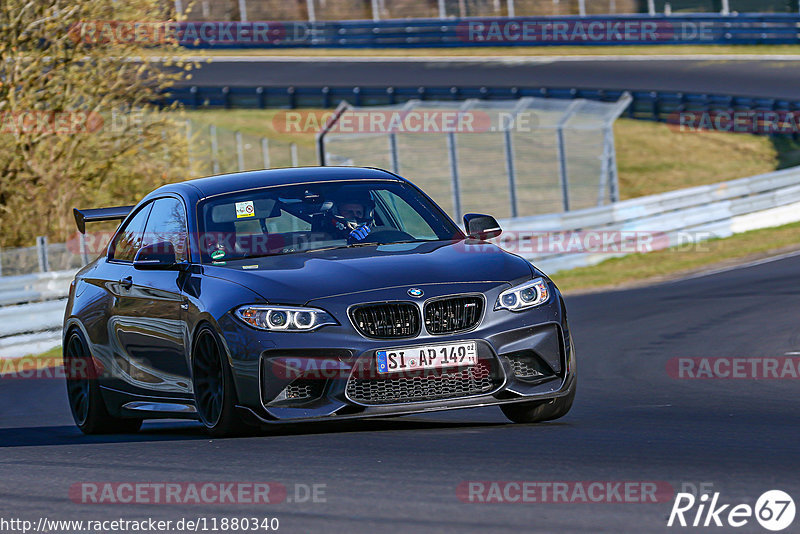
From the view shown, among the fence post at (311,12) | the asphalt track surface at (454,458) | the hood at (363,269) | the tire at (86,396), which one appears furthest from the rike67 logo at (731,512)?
the fence post at (311,12)

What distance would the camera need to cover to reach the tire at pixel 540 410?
7.74 meters

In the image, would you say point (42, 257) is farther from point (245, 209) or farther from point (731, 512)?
point (731, 512)

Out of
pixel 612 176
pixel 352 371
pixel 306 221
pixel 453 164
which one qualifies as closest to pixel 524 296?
pixel 352 371

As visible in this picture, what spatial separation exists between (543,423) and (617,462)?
1644 mm

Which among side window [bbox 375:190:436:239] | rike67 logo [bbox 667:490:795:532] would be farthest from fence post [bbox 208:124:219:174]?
rike67 logo [bbox 667:490:795:532]

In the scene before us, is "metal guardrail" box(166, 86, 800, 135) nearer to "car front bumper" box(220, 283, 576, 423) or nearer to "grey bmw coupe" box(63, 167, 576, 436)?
"grey bmw coupe" box(63, 167, 576, 436)

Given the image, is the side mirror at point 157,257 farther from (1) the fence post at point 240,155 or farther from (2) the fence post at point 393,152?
(1) the fence post at point 240,155

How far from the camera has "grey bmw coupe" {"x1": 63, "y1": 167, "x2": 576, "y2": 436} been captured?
278 inches

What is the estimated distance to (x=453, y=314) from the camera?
23.6 ft

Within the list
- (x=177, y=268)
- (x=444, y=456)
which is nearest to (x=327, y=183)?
(x=177, y=268)

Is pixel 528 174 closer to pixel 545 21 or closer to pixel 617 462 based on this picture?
pixel 545 21

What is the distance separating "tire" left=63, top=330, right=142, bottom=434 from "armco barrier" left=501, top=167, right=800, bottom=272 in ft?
37.0

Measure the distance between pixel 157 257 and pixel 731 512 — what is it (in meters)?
4.43

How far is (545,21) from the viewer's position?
44.6 metres
